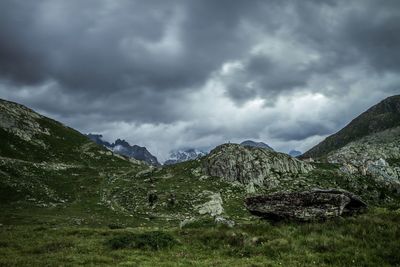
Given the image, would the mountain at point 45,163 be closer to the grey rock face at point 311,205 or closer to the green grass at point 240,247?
the green grass at point 240,247

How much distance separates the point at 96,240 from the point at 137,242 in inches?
168

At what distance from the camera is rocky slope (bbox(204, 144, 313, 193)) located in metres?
92.4

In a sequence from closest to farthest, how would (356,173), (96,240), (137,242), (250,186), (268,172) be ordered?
(137,242)
(96,240)
(250,186)
(268,172)
(356,173)

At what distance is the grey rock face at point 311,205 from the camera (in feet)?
84.6

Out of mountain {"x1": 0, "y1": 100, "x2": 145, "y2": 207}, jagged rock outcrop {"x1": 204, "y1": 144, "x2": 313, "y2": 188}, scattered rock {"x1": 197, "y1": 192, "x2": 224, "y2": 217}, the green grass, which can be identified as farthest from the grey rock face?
jagged rock outcrop {"x1": 204, "y1": 144, "x2": 313, "y2": 188}

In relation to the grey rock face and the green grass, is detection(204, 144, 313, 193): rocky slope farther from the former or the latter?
the green grass

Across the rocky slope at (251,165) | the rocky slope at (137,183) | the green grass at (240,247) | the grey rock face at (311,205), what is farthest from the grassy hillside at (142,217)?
the rocky slope at (251,165)

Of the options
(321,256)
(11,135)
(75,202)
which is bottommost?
(321,256)

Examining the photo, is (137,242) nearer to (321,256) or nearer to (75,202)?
(321,256)

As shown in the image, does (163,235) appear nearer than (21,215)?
Yes

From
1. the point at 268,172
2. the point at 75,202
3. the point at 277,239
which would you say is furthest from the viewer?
the point at 268,172

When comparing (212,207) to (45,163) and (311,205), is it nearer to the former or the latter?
(311,205)

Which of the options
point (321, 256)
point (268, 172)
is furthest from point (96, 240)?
point (268, 172)

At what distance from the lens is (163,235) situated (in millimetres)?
24453
